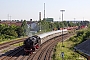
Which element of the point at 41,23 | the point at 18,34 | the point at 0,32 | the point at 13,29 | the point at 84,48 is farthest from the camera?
the point at 41,23

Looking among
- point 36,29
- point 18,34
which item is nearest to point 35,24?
point 36,29

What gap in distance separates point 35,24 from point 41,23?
5399 millimetres

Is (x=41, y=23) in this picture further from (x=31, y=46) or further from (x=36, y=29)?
(x=31, y=46)

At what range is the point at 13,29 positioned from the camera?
73.6 metres

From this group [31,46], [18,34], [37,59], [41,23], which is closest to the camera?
[37,59]

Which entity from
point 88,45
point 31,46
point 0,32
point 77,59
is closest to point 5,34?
point 0,32

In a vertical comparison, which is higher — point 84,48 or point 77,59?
point 84,48

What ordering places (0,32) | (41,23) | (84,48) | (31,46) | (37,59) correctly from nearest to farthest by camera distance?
(84,48), (37,59), (31,46), (0,32), (41,23)

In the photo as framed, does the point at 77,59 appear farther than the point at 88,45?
Yes

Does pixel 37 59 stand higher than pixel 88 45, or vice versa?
pixel 88 45

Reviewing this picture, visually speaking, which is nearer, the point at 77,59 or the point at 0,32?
the point at 77,59

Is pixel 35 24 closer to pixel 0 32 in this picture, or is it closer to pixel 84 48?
pixel 0 32

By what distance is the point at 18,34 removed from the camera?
78.7 meters

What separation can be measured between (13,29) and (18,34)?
561 cm
